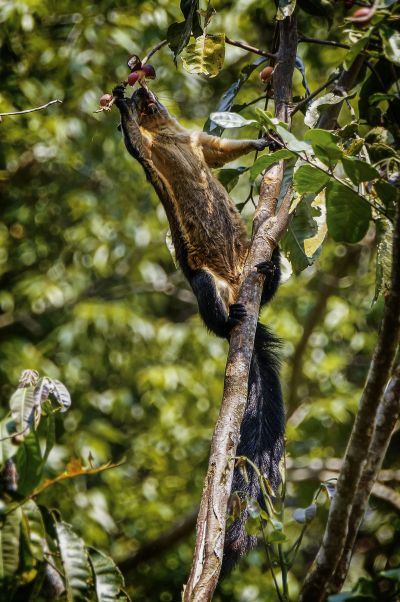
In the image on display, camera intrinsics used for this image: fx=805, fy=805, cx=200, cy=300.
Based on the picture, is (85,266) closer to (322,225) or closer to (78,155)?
(78,155)

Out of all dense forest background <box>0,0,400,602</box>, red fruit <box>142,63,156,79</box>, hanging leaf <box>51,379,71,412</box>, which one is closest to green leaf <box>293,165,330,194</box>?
hanging leaf <box>51,379,71,412</box>

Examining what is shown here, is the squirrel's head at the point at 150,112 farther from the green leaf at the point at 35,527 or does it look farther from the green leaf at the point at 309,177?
the green leaf at the point at 35,527

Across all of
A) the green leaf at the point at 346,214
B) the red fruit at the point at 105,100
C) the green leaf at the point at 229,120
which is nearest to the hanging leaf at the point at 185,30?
the red fruit at the point at 105,100

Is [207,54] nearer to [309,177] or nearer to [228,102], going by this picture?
[228,102]

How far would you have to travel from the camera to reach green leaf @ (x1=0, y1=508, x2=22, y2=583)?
73.4 inches

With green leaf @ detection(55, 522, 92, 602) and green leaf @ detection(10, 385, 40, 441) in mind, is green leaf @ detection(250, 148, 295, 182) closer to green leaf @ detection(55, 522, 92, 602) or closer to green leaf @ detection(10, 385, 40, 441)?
green leaf @ detection(10, 385, 40, 441)

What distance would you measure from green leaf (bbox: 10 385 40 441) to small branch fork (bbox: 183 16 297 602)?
1.85 ft

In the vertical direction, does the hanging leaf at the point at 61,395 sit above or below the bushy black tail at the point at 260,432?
above

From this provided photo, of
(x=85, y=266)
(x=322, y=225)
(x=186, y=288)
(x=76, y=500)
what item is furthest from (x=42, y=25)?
(x=322, y=225)

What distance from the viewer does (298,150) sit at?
7.06 feet

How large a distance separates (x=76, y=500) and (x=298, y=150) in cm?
546

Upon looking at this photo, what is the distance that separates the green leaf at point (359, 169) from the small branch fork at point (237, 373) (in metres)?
0.76

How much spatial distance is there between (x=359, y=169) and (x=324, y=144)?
120 millimetres

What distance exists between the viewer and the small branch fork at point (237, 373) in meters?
2.13
